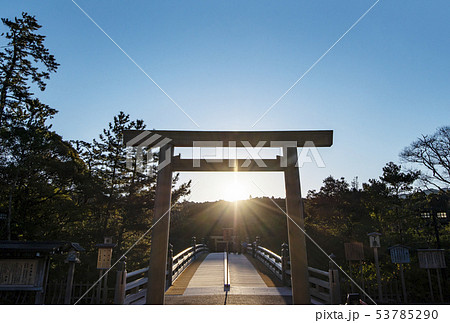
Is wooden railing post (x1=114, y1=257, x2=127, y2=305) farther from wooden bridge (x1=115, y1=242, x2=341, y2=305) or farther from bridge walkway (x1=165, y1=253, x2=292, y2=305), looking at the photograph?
bridge walkway (x1=165, y1=253, x2=292, y2=305)

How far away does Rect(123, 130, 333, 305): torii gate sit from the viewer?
19.6 feet

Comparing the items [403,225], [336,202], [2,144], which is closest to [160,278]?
[2,144]

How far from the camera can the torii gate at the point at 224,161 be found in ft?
19.6

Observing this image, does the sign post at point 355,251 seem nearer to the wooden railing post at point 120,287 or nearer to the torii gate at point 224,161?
the torii gate at point 224,161

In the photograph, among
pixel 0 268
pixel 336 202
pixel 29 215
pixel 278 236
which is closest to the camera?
pixel 0 268

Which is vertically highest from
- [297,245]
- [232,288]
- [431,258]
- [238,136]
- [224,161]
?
[238,136]

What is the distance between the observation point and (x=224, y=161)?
679 cm

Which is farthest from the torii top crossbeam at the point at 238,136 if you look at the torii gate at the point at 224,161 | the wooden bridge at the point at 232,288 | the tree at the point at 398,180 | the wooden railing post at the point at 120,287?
the tree at the point at 398,180

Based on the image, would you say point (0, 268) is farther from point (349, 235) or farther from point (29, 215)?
point (349, 235)

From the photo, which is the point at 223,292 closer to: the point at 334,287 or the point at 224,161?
the point at 334,287

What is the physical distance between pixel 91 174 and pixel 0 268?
8270mm

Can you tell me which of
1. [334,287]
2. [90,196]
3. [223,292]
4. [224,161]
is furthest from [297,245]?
[90,196]

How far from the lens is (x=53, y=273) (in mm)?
11789

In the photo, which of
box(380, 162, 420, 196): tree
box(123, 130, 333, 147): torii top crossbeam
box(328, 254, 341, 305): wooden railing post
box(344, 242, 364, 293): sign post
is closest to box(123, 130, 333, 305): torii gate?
box(123, 130, 333, 147): torii top crossbeam
